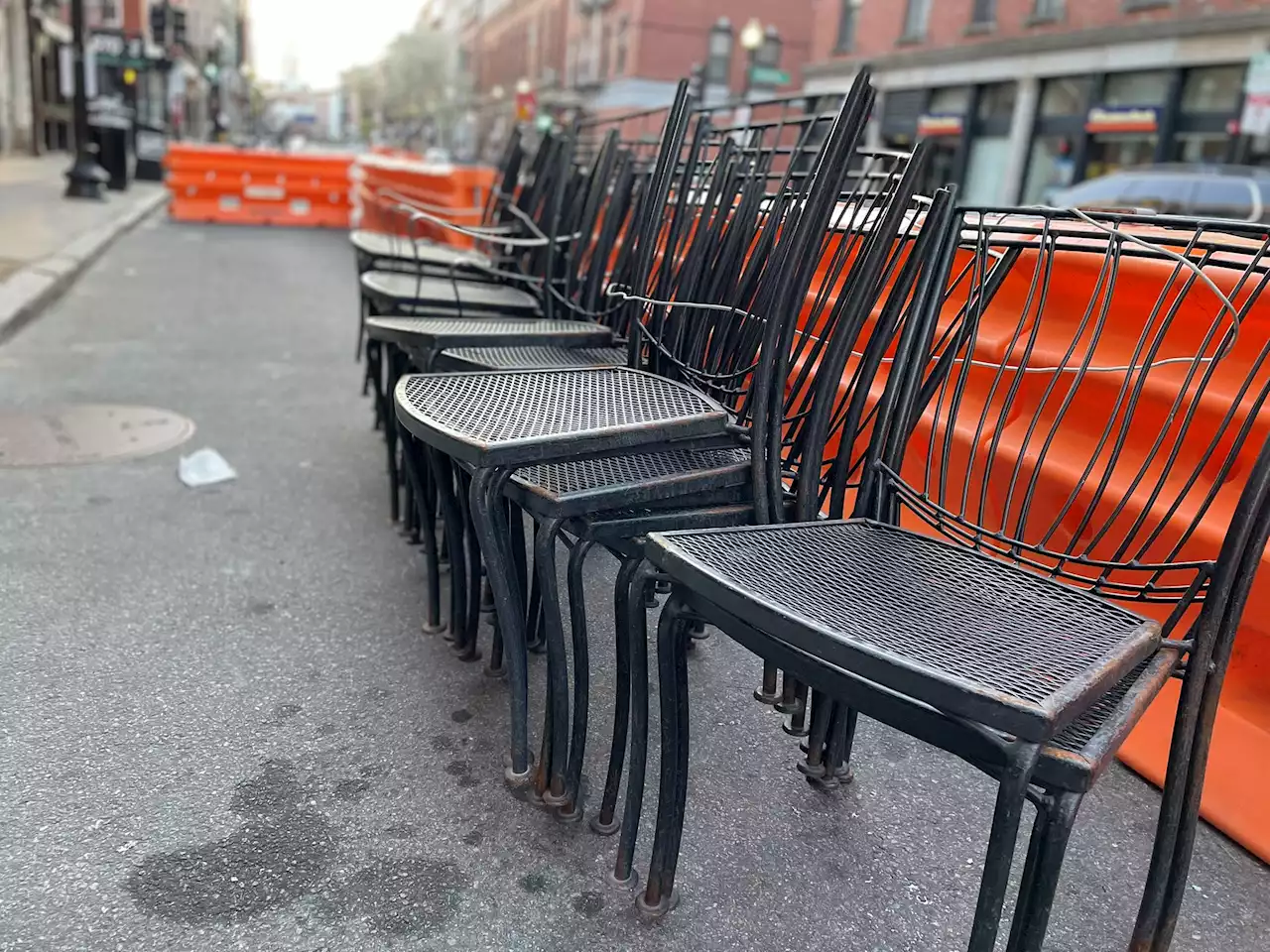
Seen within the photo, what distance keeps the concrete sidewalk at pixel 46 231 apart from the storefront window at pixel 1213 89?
19.8 meters

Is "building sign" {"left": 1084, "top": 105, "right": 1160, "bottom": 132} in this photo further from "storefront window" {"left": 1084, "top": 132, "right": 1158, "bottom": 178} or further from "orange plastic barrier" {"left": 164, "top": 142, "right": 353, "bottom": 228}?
"orange plastic barrier" {"left": 164, "top": 142, "right": 353, "bottom": 228}

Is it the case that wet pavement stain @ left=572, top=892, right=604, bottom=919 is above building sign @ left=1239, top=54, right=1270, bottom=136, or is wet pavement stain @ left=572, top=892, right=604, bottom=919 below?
below

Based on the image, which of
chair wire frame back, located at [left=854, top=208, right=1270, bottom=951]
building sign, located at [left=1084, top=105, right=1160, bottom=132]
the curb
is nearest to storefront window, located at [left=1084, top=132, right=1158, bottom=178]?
building sign, located at [left=1084, top=105, right=1160, bottom=132]

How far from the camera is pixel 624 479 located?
2.00m

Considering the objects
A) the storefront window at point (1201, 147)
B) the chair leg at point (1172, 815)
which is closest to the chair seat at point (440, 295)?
the chair leg at point (1172, 815)

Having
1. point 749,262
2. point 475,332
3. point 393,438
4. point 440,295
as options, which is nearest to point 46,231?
point 440,295

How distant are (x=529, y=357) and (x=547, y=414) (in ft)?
3.17

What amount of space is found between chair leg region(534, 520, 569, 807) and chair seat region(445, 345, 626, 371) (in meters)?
0.92

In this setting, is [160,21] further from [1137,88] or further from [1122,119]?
[1137,88]

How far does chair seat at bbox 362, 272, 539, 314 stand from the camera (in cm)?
362

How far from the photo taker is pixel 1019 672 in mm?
1275

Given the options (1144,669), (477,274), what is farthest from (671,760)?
(477,274)

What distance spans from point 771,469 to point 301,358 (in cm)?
495

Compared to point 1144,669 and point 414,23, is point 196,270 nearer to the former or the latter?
point 1144,669
